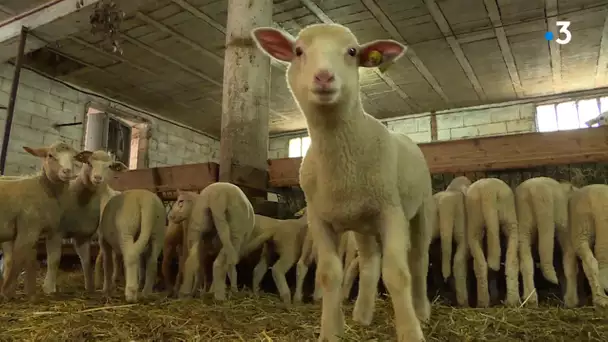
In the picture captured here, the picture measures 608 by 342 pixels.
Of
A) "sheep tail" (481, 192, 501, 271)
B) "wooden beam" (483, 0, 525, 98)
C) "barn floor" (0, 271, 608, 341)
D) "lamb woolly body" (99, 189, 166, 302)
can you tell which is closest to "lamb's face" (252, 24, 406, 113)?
"barn floor" (0, 271, 608, 341)

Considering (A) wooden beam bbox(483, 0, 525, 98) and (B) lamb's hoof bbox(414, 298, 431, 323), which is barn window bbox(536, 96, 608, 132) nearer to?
(A) wooden beam bbox(483, 0, 525, 98)

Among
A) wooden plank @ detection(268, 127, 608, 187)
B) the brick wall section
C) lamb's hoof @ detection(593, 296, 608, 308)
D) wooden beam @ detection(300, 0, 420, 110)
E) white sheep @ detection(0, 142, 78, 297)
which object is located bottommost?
lamb's hoof @ detection(593, 296, 608, 308)

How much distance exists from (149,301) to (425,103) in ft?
31.0

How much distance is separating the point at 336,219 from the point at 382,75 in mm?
7902

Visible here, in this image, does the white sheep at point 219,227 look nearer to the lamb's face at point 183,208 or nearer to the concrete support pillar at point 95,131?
the lamb's face at point 183,208

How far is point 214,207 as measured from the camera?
348 cm

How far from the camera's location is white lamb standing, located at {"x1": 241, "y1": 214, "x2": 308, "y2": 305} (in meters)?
4.01

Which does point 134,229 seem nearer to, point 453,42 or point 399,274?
point 399,274

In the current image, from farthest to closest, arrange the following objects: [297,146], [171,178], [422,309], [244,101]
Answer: [297,146], [171,178], [244,101], [422,309]

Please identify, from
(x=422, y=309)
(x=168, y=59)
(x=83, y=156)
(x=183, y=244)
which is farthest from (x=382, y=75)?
(x=422, y=309)

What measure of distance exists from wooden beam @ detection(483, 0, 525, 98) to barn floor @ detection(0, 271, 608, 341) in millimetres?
5255

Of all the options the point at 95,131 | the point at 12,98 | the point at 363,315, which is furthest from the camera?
the point at 95,131

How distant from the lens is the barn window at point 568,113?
10570 millimetres

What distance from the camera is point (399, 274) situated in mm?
1847
